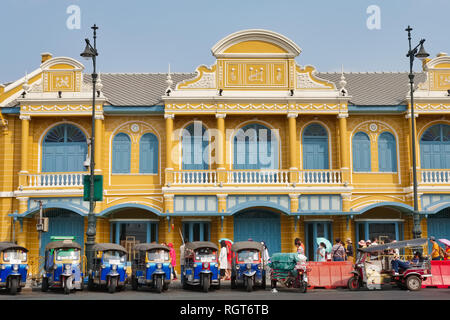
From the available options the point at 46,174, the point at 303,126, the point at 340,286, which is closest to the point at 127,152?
the point at 46,174

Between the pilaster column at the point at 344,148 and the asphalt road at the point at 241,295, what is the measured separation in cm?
816

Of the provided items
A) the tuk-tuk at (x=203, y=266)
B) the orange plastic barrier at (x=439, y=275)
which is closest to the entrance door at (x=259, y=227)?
the tuk-tuk at (x=203, y=266)

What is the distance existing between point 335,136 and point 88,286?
14196mm

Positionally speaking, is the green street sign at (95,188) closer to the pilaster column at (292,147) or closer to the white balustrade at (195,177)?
the white balustrade at (195,177)

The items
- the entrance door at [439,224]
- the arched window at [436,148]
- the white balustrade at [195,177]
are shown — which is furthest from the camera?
the arched window at [436,148]

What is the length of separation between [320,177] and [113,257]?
11.9m

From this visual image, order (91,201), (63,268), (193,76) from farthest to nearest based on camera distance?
(193,76)
(91,201)
(63,268)

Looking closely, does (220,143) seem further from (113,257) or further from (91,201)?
(113,257)

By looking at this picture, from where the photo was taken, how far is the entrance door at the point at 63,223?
2820 cm

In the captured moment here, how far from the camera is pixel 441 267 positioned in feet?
64.5

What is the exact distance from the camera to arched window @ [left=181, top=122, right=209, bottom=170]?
2823 centimetres

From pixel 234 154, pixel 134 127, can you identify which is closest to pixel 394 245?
pixel 234 154

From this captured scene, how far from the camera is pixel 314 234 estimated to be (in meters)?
27.9

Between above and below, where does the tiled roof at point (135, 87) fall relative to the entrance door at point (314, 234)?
above
